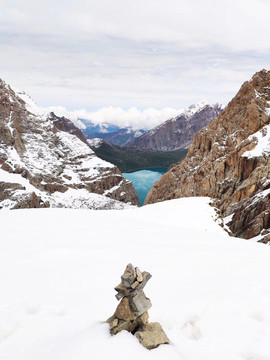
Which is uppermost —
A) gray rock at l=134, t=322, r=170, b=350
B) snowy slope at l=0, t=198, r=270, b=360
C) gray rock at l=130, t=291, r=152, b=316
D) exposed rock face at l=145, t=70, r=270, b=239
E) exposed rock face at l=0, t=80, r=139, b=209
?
gray rock at l=130, t=291, r=152, b=316

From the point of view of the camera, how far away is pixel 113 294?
6.50 metres

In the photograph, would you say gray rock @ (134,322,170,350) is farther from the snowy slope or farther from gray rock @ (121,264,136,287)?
gray rock @ (121,264,136,287)

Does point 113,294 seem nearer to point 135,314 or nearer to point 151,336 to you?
point 135,314

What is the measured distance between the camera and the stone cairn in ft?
14.8

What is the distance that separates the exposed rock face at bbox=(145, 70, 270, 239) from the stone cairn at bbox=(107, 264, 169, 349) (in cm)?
5836

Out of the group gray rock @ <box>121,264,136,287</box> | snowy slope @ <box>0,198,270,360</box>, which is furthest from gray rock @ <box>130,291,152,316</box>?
snowy slope @ <box>0,198,270,360</box>

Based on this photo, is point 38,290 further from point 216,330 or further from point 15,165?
point 15,165

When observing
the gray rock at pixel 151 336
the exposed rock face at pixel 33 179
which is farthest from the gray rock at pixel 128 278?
the exposed rock face at pixel 33 179

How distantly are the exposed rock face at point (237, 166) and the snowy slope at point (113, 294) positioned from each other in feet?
178

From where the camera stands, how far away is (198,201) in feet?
82.6

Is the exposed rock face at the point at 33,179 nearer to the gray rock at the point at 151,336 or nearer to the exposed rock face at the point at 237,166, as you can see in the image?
the exposed rock face at the point at 237,166

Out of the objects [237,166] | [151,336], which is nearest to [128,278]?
[151,336]

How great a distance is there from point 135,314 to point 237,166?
80131 mm

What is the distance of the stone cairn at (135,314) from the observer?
4.50 meters
